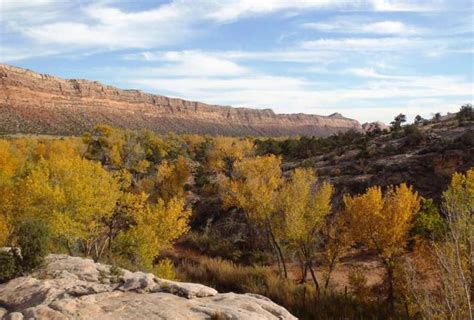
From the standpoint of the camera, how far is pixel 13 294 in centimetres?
1427

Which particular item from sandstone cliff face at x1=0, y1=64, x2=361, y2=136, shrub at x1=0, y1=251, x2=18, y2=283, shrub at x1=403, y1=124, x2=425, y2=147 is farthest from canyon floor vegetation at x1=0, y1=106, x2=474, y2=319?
sandstone cliff face at x1=0, y1=64, x2=361, y2=136

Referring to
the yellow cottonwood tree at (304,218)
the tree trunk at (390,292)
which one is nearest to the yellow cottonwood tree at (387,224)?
the tree trunk at (390,292)

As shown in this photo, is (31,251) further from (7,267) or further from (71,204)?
(71,204)

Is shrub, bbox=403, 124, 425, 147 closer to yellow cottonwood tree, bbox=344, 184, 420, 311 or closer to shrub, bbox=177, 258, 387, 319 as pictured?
shrub, bbox=177, 258, 387, 319

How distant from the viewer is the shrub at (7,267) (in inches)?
619

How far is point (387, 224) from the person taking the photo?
80.6 feet

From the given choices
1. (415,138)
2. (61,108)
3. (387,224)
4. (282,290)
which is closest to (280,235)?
(282,290)

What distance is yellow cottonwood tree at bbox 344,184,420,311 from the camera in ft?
79.9

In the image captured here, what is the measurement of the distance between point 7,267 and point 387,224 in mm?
18525

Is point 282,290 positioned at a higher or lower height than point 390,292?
lower

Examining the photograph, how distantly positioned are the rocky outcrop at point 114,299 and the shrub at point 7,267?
0.48 meters

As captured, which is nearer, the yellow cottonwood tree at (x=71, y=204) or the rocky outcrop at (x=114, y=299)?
the rocky outcrop at (x=114, y=299)

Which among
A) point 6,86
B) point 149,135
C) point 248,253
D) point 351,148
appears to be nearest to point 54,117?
point 6,86

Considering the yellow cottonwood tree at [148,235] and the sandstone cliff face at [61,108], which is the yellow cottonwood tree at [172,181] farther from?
the sandstone cliff face at [61,108]
